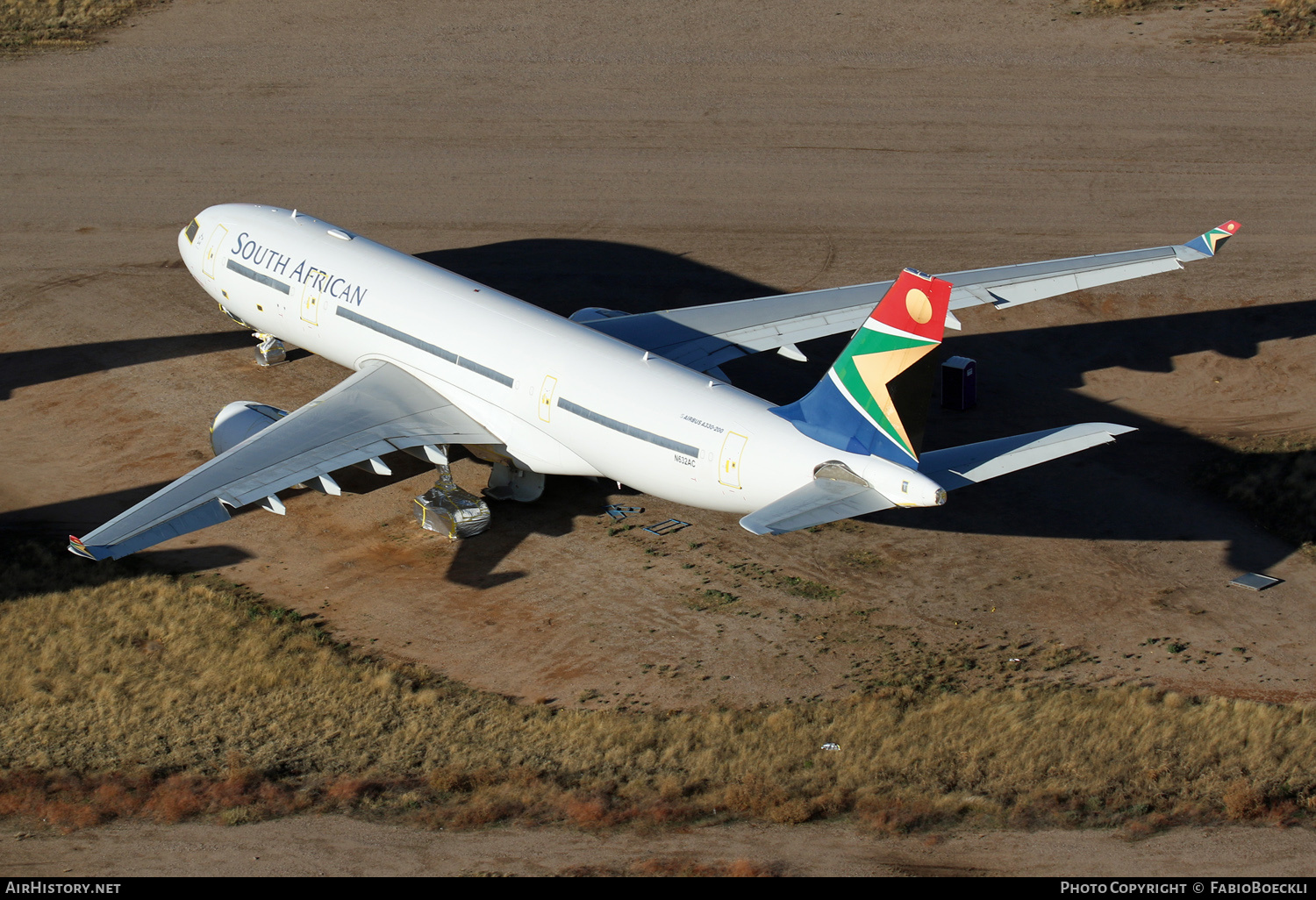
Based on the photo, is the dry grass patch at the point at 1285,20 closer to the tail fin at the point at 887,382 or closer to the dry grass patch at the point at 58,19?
the tail fin at the point at 887,382

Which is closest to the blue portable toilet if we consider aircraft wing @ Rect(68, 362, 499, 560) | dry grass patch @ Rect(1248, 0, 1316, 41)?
aircraft wing @ Rect(68, 362, 499, 560)

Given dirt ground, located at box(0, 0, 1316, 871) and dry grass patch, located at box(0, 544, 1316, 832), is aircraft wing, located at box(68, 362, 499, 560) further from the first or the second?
dry grass patch, located at box(0, 544, 1316, 832)

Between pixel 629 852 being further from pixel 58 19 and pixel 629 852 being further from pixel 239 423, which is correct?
pixel 58 19

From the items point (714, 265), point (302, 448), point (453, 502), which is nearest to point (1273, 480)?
point (714, 265)

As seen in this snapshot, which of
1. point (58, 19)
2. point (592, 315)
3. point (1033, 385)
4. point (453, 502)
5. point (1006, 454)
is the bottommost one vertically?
point (453, 502)

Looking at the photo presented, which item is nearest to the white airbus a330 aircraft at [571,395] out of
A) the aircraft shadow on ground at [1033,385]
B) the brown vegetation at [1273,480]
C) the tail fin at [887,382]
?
the tail fin at [887,382]
